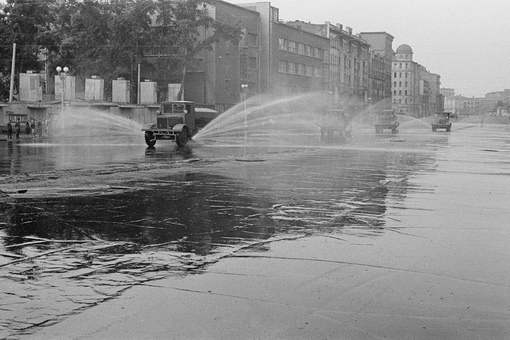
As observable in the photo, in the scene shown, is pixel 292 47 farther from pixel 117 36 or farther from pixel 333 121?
pixel 333 121

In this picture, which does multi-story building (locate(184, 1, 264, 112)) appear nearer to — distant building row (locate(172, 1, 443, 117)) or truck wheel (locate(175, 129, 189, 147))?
distant building row (locate(172, 1, 443, 117))

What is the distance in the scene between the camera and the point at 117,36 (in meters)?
67.2

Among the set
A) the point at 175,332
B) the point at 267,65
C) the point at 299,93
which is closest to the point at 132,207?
the point at 175,332

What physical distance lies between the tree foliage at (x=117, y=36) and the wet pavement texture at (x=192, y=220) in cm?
4901

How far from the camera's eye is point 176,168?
19.8 m

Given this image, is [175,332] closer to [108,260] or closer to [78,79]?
[108,260]

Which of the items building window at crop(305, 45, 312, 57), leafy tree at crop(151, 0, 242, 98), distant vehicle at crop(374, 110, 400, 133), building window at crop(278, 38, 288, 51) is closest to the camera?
distant vehicle at crop(374, 110, 400, 133)

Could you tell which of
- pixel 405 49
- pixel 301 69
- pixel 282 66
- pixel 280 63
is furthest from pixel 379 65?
pixel 280 63

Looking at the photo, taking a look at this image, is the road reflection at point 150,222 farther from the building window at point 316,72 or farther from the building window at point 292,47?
the building window at point 316,72

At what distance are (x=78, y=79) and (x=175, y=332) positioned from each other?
71.4m

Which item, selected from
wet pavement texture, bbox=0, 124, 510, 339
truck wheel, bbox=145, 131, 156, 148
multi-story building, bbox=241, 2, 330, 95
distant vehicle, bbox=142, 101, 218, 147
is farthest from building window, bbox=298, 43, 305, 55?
wet pavement texture, bbox=0, 124, 510, 339

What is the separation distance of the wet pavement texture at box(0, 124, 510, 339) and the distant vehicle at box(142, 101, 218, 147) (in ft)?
41.0

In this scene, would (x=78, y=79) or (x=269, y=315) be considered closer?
(x=269, y=315)

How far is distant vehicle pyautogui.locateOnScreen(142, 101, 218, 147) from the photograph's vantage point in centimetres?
3225
